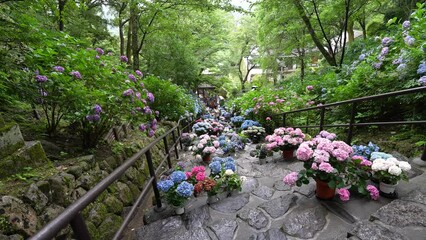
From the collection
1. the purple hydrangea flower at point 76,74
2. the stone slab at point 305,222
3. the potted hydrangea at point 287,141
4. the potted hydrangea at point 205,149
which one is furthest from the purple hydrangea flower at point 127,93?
the potted hydrangea at point 287,141

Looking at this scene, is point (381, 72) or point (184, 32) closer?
point (381, 72)

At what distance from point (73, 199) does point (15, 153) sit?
62cm

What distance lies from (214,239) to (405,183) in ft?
6.26

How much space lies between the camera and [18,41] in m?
1.91

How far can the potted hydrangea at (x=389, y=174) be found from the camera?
170cm

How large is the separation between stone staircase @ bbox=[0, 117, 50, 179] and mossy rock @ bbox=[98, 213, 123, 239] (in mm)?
849

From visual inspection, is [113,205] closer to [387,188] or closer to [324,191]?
[324,191]

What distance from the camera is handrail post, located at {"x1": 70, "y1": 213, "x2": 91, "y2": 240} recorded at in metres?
0.82

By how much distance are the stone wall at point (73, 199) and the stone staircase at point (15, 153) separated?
24 centimetres

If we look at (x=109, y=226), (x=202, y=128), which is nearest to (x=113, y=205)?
(x=109, y=226)

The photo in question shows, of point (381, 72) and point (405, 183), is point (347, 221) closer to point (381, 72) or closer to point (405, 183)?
point (405, 183)

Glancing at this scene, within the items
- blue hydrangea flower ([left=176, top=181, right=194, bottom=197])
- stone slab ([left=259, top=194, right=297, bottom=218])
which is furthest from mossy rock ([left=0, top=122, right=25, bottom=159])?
stone slab ([left=259, top=194, right=297, bottom=218])

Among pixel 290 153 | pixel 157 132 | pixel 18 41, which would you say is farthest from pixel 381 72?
pixel 18 41

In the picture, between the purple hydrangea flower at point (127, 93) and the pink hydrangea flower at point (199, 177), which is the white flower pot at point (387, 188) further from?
the purple hydrangea flower at point (127, 93)
